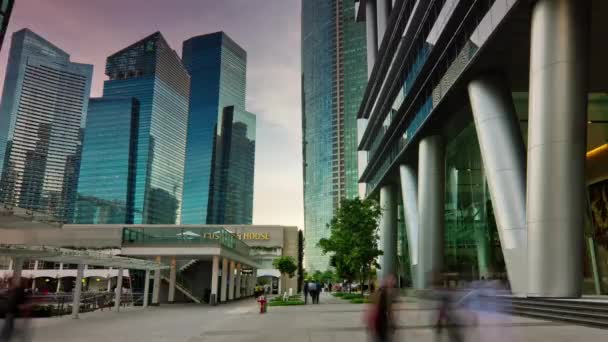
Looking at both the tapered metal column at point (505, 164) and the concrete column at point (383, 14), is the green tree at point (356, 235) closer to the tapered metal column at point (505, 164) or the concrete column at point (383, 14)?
the tapered metal column at point (505, 164)

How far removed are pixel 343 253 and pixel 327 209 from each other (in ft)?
454

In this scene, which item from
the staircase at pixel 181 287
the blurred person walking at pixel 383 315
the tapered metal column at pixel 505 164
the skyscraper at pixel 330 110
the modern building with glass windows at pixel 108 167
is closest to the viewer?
the blurred person walking at pixel 383 315

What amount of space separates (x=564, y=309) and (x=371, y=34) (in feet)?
156

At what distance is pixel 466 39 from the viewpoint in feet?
77.4

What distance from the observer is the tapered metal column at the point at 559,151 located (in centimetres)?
1614

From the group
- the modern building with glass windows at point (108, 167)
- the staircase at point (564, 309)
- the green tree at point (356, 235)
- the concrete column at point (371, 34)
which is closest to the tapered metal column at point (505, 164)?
the staircase at point (564, 309)

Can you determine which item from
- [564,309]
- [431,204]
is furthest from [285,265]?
[564,309]

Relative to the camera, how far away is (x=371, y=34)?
57.4 metres

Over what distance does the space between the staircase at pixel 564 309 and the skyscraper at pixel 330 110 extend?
489ft

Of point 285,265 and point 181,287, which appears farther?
point 285,265

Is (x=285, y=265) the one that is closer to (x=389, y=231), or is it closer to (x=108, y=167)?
(x=389, y=231)

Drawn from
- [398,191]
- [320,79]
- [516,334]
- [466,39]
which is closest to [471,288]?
[516,334]

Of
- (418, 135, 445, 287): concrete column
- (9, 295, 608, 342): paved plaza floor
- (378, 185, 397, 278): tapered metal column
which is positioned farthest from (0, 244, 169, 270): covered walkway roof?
(378, 185, 397, 278): tapered metal column

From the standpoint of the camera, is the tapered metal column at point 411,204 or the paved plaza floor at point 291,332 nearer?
the paved plaza floor at point 291,332
